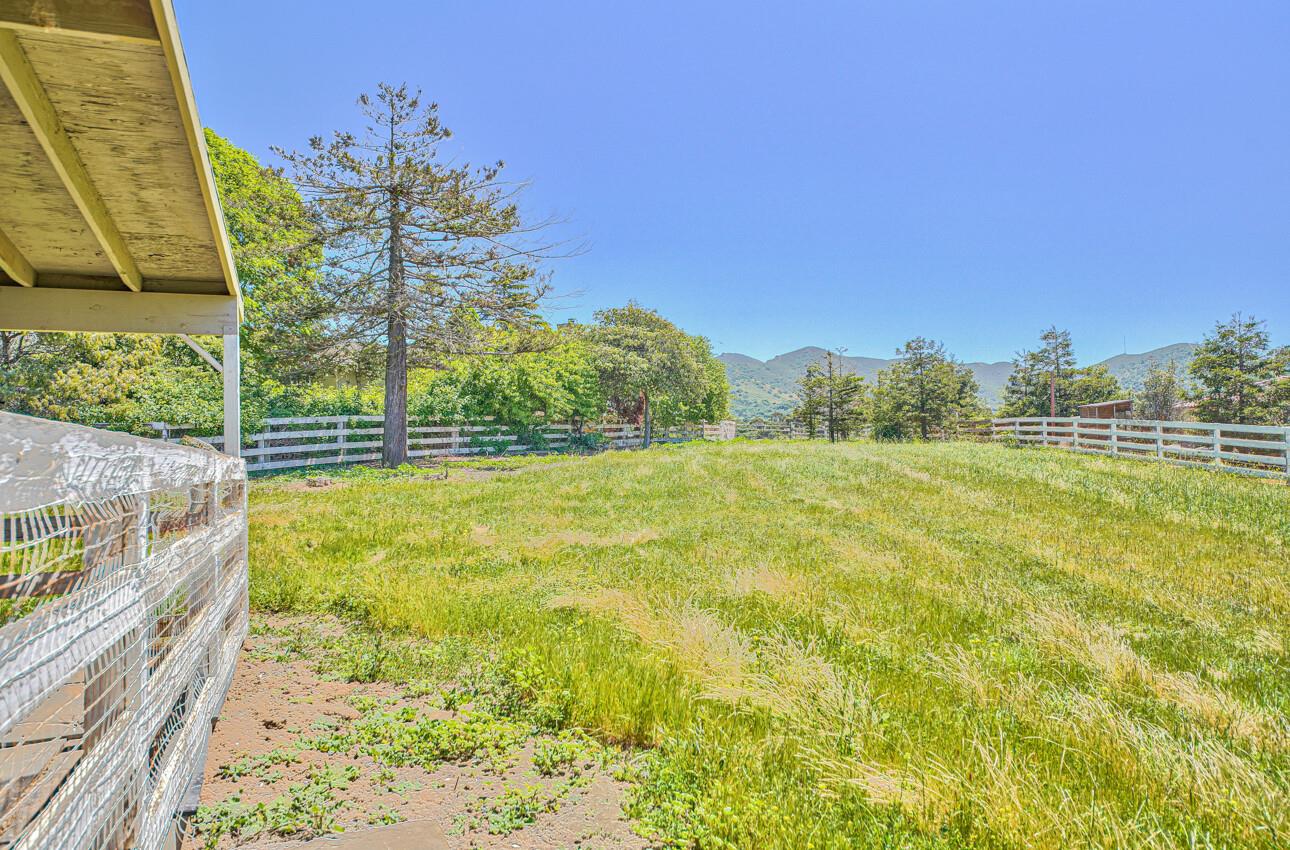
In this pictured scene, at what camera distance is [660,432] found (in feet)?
121

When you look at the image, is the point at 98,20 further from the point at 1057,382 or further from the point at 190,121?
the point at 1057,382

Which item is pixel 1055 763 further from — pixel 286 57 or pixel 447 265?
Answer: pixel 286 57

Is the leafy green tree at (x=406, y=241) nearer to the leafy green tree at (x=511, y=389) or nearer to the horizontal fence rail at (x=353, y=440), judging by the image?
the horizontal fence rail at (x=353, y=440)

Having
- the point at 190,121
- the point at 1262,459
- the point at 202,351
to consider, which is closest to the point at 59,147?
the point at 190,121

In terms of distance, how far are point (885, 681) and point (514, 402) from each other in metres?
18.1

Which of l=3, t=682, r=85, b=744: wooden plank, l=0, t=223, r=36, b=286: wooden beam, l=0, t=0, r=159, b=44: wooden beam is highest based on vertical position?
l=0, t=0, r=159, b=44: wooden beam

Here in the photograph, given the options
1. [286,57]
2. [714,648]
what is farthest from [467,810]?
[286,57]

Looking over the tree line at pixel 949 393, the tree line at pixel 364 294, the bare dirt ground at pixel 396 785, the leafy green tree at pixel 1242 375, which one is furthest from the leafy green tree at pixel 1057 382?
the bare dirt ground at pixel 396 785

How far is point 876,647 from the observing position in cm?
362

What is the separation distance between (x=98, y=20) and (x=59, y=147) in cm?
85

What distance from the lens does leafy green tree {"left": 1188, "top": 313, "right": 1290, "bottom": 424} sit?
118ft

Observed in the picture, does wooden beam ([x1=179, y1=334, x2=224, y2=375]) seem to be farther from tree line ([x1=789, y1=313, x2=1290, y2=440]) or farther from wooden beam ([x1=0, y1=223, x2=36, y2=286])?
tree line ([x1=789, y1=313, x2=1290, y2=440])

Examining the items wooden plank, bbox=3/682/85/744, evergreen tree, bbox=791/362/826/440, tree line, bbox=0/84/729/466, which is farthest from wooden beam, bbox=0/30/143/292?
evergreen tree, bbox=791/362/826/440

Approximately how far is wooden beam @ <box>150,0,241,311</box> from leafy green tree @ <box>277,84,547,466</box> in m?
10.9
